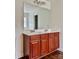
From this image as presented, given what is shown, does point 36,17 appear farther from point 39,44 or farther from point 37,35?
point 39,44

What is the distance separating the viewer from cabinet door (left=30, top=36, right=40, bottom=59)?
9.02ft

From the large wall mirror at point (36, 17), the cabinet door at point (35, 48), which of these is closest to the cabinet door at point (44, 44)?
the cabinet door at point (35, 48)

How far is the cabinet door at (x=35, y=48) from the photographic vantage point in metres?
2.75

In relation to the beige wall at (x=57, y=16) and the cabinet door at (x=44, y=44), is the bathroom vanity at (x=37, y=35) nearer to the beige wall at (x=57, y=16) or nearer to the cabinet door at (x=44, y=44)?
the cabinet door at (x=44, y=44)

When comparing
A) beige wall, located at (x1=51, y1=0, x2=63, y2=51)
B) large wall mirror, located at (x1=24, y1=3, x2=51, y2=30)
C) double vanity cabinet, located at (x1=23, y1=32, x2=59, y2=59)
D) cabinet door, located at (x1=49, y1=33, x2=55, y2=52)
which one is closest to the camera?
double vanity cabinet, located at (x1=23, y1=32, x2=59, y2=59)

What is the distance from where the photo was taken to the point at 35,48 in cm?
285

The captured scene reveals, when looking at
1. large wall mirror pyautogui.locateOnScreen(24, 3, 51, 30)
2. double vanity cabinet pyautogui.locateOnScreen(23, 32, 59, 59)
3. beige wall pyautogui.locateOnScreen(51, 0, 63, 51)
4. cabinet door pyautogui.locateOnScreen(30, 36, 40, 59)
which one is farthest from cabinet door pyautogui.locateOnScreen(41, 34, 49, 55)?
beige wall pyautogui.locateOnScreen(51, 0, 63, 51)

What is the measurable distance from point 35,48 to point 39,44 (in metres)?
0.22

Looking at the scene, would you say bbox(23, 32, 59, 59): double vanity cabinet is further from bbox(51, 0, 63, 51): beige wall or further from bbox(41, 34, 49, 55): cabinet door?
bbox(51, 0, 63, 51): beige wall

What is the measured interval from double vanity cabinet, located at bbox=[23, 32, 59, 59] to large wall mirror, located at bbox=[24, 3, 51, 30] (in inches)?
16.4

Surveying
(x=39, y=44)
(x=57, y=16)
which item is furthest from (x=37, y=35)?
(x=57, y=16)
